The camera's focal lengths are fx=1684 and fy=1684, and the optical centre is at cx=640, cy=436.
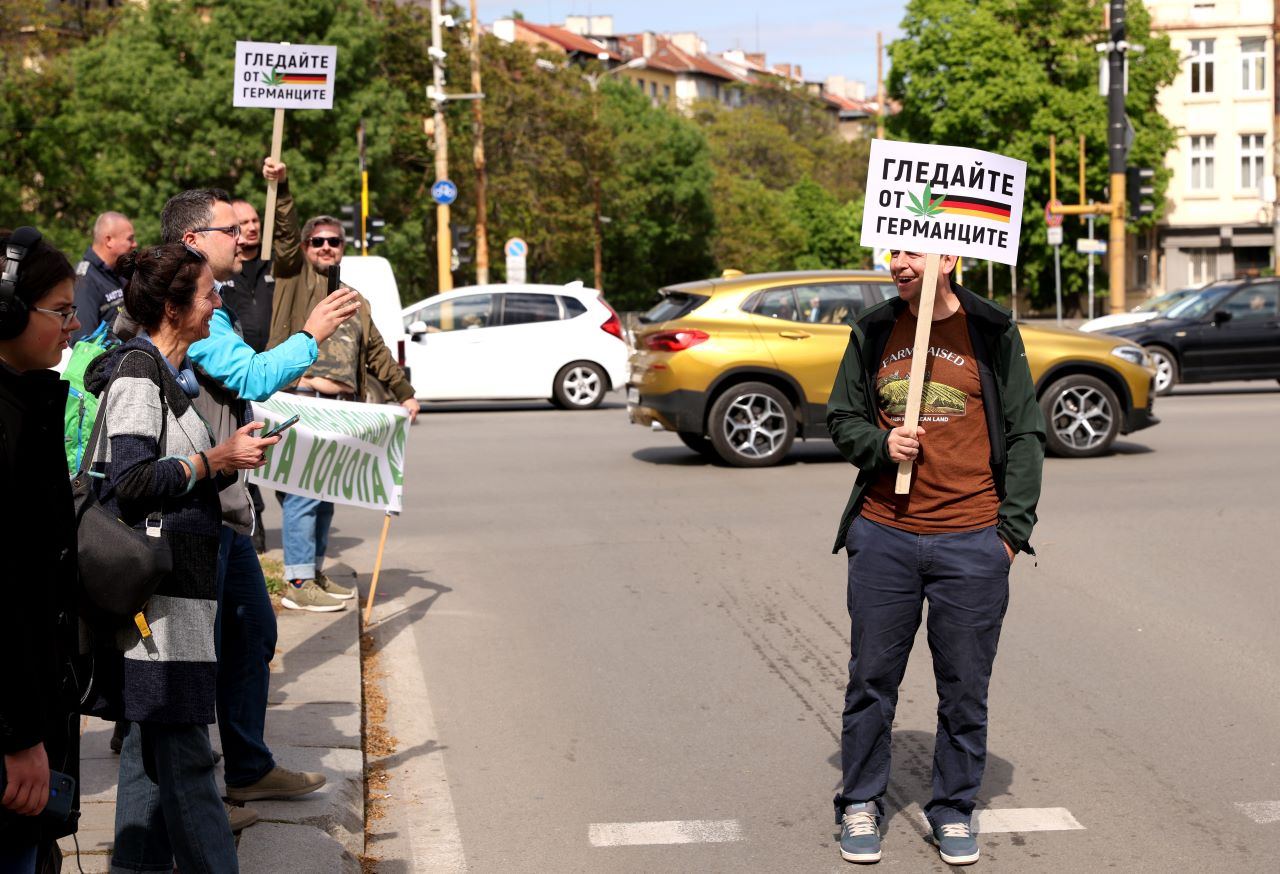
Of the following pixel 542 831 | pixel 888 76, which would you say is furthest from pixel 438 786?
pixel 888 76

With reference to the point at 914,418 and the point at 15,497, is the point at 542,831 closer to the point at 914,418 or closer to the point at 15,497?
the point at 914,418

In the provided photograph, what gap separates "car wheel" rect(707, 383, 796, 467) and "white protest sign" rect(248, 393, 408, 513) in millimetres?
6696

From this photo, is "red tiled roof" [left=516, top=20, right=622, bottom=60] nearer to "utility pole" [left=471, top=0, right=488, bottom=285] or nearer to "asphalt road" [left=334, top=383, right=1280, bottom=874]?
"utility pole" [left=471, top=0, right=488, bottom=285]

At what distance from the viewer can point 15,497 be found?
2854 mm

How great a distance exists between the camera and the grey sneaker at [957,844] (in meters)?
4.80

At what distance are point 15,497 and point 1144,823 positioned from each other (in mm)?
3658

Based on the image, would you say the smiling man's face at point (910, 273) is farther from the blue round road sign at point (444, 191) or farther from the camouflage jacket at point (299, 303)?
the blue round road sign at point (444, 191)

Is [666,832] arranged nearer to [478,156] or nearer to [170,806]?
[170,806]

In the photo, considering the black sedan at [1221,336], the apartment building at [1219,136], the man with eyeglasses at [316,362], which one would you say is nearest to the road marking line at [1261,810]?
the man with eyeglasses at [316,362]

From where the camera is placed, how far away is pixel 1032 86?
201ft

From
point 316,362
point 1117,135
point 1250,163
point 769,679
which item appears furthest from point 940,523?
point 1250,163

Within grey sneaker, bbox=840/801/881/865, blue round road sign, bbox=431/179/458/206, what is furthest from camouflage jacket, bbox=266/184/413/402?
blue round road sign, bbox=431/179/458/206

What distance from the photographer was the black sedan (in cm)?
2222

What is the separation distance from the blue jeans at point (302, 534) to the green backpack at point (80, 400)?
263 cm
